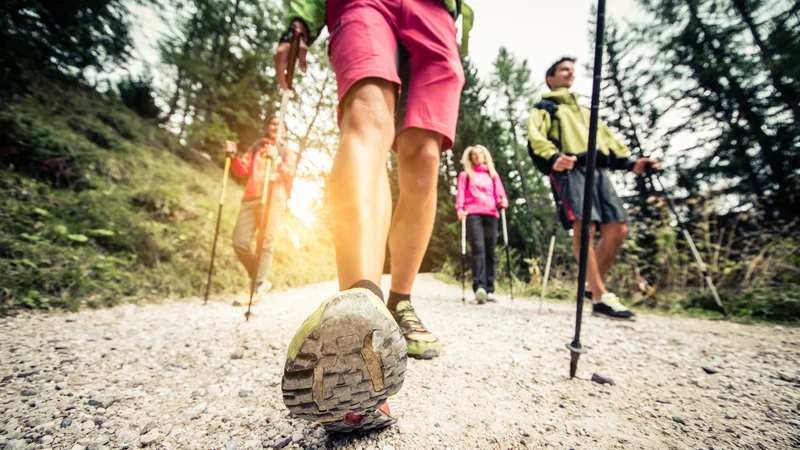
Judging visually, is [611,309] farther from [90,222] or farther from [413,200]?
[90,222]

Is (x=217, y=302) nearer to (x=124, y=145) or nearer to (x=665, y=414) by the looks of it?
(x=665, y=414)

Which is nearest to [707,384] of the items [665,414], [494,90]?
[665,414]

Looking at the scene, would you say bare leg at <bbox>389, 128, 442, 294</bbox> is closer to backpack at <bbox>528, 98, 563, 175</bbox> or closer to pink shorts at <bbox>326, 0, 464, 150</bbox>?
pink shorts at <bbox>326, 0, 464, 150</bbox>

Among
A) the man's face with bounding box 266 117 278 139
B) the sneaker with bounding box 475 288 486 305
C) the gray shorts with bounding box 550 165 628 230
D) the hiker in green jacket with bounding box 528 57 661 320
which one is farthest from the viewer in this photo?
the man's face with bounding box 266 117 278 139

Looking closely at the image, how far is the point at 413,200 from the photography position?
4.69 ft

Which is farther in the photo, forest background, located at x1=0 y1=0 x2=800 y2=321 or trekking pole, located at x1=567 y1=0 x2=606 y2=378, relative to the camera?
forest background, located at x1=0 y1=0 x2=800 y2=321

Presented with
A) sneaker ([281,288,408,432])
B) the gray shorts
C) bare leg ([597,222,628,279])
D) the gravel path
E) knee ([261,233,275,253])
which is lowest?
the gravel path

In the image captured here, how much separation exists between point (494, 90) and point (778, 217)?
955 cm

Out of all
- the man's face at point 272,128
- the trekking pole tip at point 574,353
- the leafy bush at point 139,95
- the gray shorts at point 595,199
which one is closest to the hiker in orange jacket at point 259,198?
the man's face at point 272,128

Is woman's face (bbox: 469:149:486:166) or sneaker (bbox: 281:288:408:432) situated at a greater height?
woman's face (bbox: 469:149:486:166)

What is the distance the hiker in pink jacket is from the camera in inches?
187

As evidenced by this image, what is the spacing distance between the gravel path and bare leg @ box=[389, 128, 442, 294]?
16.5 inches

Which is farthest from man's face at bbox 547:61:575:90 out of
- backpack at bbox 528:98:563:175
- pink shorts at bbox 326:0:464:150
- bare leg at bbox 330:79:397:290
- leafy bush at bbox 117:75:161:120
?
leafy bush at bbox 117:75:161:120

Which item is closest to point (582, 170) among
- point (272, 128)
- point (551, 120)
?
point (551, 120)
